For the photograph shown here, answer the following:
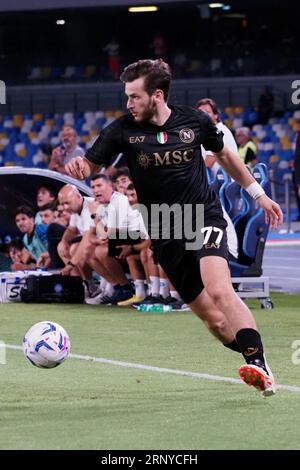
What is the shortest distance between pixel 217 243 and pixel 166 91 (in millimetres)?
1001

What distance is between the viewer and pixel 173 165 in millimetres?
8180

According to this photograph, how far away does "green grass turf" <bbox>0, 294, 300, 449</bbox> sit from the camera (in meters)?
6.80

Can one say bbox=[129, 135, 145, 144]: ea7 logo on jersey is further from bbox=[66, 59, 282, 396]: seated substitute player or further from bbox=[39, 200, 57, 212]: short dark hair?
bbox=[39, 200, 57, 212]: short dark hair

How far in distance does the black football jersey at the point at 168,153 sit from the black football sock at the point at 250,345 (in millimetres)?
822

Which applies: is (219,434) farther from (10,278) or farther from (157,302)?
(10,278)

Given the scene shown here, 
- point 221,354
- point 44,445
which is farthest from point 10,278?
point 44,445

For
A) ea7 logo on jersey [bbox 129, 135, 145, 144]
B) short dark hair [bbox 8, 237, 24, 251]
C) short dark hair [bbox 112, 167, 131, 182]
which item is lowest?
short dark hair [bbox 8, 237, 24, 251]

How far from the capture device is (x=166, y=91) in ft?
27.0

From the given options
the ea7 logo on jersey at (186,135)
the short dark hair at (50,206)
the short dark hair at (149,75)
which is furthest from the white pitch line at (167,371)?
the short dark hair at (50,206)

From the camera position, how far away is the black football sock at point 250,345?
25.6 feet

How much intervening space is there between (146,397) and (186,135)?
65.9 inches

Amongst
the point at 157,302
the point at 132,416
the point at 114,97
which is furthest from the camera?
the point at 114,97

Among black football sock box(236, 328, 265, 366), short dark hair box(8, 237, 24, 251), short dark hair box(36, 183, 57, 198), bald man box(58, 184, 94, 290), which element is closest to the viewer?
black football sock box(236, 328, 265, 366)

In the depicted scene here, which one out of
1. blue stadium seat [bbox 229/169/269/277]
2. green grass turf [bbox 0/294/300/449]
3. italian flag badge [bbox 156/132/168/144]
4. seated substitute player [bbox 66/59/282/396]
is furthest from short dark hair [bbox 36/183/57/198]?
italian flag badge [bbox 156/132/168/144]
